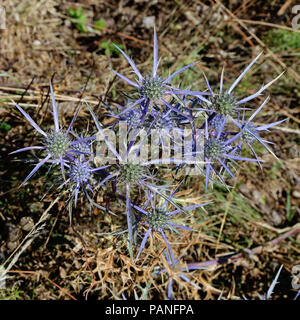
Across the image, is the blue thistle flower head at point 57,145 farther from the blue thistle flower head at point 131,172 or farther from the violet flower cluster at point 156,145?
the blue thistle flower head at point 131,172

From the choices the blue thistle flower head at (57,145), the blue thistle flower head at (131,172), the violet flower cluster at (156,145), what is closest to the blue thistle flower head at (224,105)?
the violet flower cluster at (156,145)

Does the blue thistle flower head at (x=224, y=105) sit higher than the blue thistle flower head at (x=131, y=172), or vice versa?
the blue thistle flower head at (x=224, y=105)

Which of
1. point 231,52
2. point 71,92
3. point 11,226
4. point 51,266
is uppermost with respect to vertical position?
point 231,52

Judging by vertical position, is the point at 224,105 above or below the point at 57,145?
above

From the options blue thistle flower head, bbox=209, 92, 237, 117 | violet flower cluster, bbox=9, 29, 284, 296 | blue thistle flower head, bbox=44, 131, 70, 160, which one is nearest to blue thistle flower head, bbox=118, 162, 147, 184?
violet flower cluster, bbox=9, 29, 284, 296

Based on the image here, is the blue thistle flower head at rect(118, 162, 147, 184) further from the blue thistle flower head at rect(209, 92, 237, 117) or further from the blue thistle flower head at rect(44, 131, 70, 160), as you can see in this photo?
the blue thistle flower head at rect(209, 92, 237, 117)

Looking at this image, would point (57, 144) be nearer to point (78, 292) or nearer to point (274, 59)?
point (78, 292)

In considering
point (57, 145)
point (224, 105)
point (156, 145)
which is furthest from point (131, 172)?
point (224, 105)

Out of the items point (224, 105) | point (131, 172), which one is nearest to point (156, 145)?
point (131, 172)

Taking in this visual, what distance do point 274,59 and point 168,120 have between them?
1.50 meters

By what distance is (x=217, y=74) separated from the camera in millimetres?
2330

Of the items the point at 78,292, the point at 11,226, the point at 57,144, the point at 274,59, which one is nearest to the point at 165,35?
the point at 274,59

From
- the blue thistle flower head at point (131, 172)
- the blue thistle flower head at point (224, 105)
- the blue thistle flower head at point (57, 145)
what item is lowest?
the blue thistle flower head at point (131, 172)

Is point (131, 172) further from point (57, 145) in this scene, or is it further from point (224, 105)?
point (224, 105)
